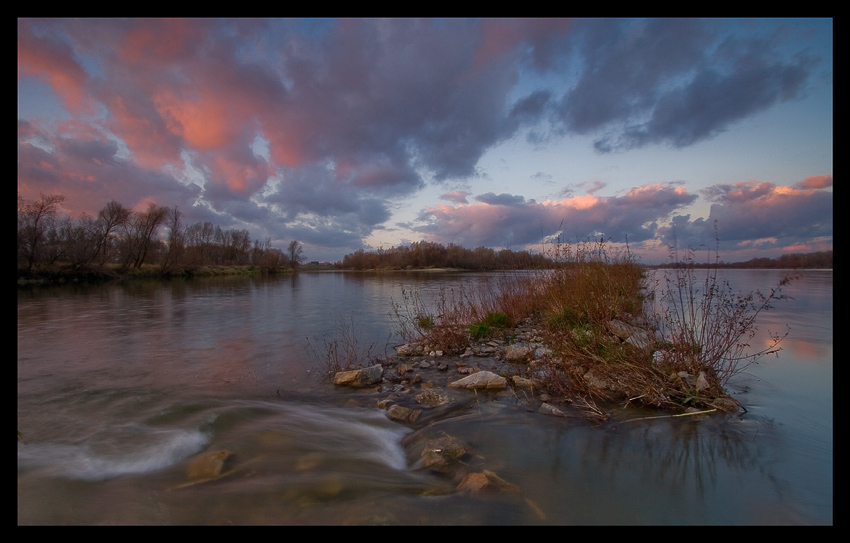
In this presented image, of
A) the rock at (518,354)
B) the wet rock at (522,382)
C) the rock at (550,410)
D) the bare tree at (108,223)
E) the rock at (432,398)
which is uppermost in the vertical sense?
the bare tree at (108,223)

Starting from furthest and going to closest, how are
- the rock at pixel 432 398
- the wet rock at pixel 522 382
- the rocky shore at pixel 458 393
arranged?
1. the wet rock at pixel 522 382
2. the rock at pixel 432 398
3. the rocky shore at pixel 458 393

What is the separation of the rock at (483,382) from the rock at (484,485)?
114 inches

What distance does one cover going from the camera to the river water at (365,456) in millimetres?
3182

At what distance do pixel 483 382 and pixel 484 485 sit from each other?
A: 3.14 metres

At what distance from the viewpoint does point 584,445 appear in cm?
425

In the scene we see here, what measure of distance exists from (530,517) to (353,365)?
6.01 m

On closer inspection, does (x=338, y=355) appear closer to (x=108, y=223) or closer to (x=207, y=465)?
(x=207, y=465)

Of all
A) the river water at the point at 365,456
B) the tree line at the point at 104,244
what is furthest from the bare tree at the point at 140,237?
the river water at the point at 365,456

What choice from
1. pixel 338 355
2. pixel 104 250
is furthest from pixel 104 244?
pixel 338 355

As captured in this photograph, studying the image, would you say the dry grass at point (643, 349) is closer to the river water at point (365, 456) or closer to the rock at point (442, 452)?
the river water at point (365, 456)

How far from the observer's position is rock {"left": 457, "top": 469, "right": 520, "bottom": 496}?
11.0 feet

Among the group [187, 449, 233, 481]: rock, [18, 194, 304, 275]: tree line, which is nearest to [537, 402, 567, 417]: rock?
[187, 449, 233, 481]: rock
